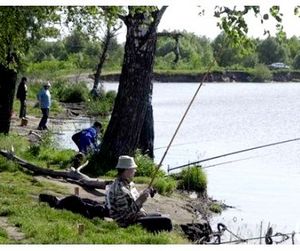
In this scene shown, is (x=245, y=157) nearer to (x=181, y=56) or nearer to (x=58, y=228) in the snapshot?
(x=58, y=228)

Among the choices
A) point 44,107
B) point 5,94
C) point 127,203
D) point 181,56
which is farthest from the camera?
point 181,56

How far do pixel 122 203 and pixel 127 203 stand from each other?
0.06 meters

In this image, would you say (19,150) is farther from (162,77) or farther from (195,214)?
(162,77)

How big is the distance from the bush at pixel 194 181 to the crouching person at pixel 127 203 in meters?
5.81

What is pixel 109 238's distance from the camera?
8547mm

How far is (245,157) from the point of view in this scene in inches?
935

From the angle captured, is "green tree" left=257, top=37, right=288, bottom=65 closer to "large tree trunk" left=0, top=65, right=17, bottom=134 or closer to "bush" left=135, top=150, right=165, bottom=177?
"large tree trunk" left=0, top=65, right=17, bottom=134

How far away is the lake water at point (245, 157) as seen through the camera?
1451cm

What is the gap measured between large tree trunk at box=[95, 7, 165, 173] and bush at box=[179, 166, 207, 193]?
1.35m

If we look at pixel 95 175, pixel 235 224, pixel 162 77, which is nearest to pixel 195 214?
pixel 235 224

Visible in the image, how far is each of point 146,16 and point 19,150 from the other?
4.08 meters

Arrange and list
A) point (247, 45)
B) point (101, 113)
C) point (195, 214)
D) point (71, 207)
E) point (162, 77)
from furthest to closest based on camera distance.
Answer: point (162, 77), point (101, 113), point (195, 214), point (247, 45), point (71, 207)

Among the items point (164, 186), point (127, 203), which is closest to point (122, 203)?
point (127, 203)

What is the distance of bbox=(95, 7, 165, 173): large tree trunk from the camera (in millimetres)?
14148
